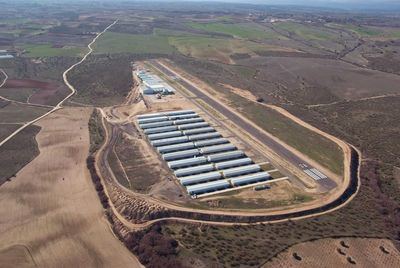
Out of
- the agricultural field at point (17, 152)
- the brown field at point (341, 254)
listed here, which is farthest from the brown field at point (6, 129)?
the brown field at point (341, 254)

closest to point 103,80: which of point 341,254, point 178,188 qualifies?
point 178,188

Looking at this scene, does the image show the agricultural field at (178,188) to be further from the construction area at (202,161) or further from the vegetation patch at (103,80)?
the vegetation patch at (103,80)

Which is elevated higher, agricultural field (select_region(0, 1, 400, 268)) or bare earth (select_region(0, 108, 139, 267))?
agricultural field (select_region(0, 1, 400, 268))

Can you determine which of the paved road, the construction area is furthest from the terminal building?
the construction area

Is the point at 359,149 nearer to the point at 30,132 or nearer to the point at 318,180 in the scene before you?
the point at 318,180

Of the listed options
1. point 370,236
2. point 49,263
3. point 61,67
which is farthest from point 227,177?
point 61,67

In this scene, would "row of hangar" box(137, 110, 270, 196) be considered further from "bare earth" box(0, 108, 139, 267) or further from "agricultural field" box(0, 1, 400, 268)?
"bare earth" box(0, 108, 139, 267)
